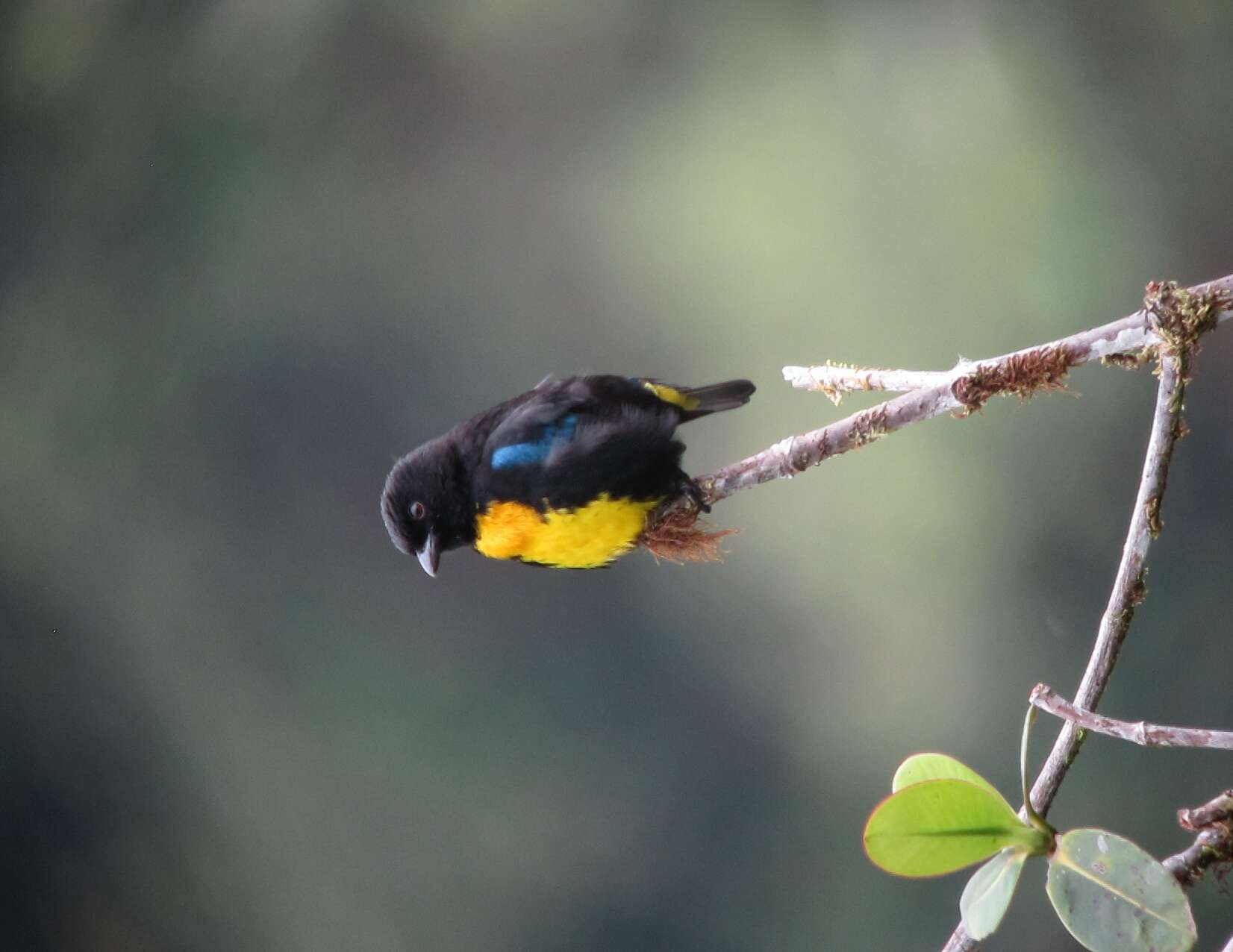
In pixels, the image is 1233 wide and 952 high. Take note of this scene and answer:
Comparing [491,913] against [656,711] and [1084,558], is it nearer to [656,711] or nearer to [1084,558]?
[656,711]

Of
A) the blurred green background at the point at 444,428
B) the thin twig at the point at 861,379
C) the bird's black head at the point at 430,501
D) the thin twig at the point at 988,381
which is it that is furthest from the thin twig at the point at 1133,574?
the blurred green background at the point at 444,428

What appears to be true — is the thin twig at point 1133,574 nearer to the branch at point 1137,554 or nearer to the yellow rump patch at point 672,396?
the branch at point 1137,554

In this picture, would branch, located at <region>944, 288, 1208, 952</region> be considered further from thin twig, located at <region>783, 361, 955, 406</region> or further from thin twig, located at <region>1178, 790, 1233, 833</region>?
thin twig, located at <region>783, 361, 955, 406</region>

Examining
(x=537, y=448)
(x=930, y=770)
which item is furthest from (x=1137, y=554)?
(x=537, y=448)

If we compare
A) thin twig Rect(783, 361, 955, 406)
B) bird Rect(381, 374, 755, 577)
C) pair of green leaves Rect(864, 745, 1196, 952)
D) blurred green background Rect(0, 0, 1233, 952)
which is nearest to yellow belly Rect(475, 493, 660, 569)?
bird Rect(381, 374, 755, 577)

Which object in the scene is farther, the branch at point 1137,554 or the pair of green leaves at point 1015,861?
the branch at point 1137,554
